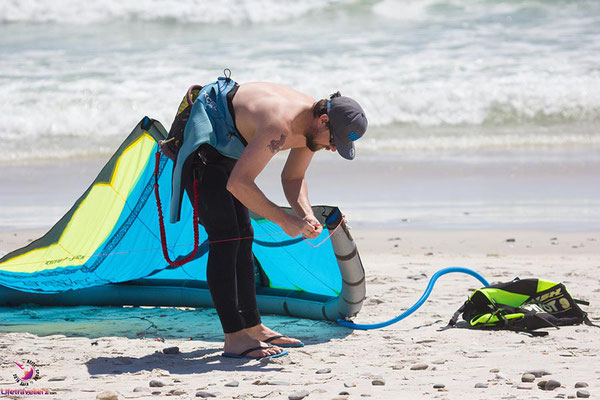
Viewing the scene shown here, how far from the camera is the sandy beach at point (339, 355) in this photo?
127 inches

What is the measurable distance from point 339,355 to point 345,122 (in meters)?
1.02

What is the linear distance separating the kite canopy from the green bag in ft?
2.16

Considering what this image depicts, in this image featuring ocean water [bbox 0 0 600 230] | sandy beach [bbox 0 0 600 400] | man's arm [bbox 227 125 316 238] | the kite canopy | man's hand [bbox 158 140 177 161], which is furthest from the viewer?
ocean water [bbox 0 0 600 230]

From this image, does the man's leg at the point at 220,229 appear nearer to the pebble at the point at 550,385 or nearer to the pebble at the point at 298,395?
the pebble at the point at 298,395

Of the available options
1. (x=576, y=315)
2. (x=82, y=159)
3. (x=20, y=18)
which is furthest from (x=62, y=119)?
(x=576, y=315)

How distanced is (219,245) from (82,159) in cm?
761

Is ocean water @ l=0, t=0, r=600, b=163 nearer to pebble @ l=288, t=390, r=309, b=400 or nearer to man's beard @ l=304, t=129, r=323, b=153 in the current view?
man's beard @ l=304, t=129, r=323, b=153

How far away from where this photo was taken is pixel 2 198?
8.34 meters

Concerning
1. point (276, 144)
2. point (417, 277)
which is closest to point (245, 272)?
point (276, 144)

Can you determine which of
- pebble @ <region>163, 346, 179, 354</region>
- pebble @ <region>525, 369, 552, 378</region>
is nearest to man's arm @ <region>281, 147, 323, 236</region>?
pebble @ <region>163, 346, 179, 354</region>

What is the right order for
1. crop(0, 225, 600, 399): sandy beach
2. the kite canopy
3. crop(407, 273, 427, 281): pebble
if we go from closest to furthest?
crop(0, 225, 600, 399): sandy beach → the kite canopy → crop(407, 273, 427, 281): pebble

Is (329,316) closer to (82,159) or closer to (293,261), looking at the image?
(293,261)

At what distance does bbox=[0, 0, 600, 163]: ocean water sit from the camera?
40.1 ft

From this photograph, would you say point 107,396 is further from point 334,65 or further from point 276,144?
point 334,65
